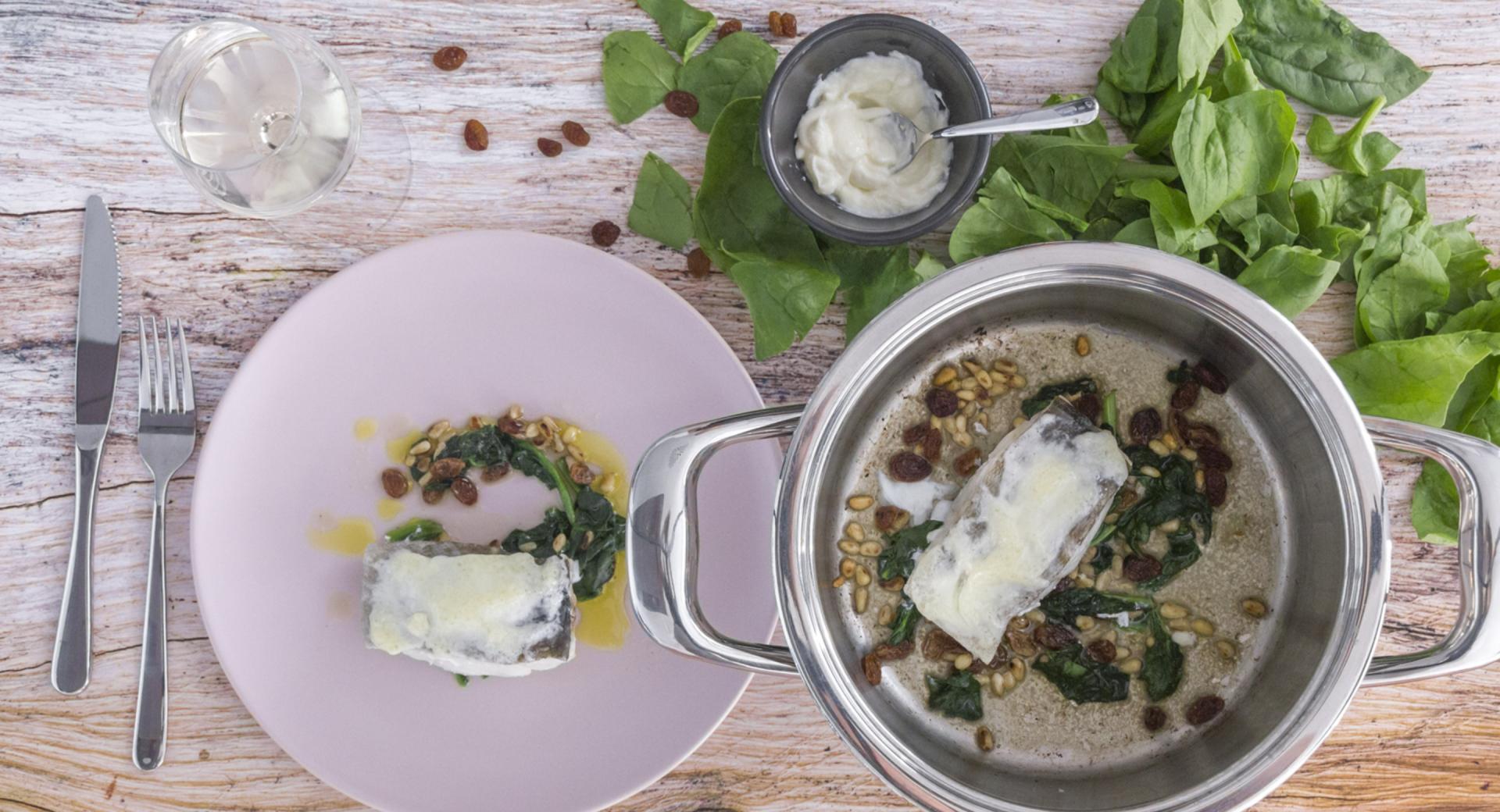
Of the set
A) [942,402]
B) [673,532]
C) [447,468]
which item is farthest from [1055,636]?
[447,468]

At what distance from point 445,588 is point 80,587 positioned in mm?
657

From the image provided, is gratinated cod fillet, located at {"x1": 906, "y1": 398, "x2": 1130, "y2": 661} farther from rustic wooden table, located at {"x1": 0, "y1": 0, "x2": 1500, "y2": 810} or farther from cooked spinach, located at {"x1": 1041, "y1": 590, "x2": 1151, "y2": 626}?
rustic wooden table, located at {"x1": 0, "y1": 0, "x2": 1500, "y2": 810}

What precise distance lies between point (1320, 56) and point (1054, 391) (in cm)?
67

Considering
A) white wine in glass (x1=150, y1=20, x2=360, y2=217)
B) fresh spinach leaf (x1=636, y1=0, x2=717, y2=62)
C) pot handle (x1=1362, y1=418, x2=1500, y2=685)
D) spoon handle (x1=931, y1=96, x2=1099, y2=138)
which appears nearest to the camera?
pot handle (x1=1362, y1=418, x2=1500, y2=685)

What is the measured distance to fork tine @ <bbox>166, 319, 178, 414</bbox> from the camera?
1.62m

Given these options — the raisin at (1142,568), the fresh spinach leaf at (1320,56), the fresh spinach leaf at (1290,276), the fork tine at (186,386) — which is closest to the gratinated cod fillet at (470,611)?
the fork tine at (186,386)

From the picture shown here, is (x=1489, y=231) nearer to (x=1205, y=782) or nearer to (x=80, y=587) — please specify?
(x=1205, y=782)

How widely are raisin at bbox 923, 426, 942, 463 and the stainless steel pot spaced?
15 cm

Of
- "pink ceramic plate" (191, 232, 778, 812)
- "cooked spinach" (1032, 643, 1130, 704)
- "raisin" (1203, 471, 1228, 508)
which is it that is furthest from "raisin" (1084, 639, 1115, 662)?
"pink ceramic plate" (191, 232, 778, 812)

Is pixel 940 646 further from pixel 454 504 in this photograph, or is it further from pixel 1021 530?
pixel 454 504

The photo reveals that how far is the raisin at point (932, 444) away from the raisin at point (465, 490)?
2.39 feet

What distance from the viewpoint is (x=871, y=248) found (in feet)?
5.07

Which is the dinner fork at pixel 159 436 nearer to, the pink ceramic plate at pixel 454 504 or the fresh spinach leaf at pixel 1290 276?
the pink ceramic plate at pixel 454 504

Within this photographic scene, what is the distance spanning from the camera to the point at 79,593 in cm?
165
